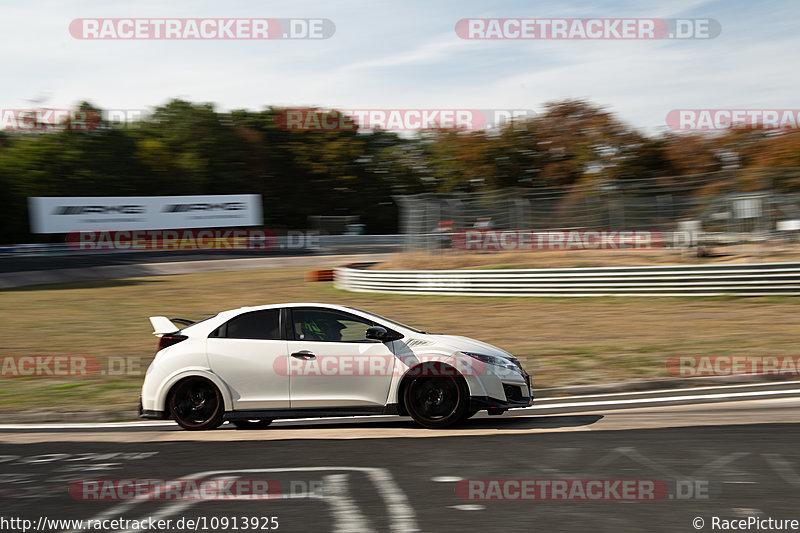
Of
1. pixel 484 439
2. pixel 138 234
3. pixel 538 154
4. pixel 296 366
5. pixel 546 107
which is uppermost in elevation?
pixel 546 107

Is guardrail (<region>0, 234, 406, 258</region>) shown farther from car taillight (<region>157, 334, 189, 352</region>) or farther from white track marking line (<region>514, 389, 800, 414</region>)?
car taillight (<region>157, 334, 189, 352</region>)

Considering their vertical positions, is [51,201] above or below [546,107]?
below

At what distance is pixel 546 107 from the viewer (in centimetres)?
5906

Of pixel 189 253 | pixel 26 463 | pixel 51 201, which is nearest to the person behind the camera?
pixel 26 463

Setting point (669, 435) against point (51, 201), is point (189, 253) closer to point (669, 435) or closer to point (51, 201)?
point (51, 201)

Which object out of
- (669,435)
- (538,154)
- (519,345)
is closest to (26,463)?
(669,435)

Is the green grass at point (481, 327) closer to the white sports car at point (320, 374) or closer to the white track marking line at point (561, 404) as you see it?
the white track marking line at point (561, 404)

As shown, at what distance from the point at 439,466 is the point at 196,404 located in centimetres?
290

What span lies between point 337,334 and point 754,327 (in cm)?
956

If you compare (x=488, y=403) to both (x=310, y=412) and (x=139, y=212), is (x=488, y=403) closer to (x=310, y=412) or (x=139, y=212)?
(x=310, y=412)

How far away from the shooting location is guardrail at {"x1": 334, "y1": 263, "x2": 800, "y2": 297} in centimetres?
1834

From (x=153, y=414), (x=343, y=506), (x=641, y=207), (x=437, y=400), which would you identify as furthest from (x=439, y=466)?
(x=641, y=207)

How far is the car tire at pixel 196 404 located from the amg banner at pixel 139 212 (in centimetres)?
4870

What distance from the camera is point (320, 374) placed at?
7.45 meters
